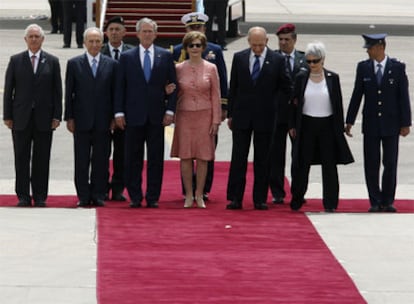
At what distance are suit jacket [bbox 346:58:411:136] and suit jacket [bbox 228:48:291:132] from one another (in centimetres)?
74

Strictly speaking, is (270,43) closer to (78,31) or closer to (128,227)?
(78,31)

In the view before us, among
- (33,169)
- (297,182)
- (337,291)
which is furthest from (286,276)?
(33,169)

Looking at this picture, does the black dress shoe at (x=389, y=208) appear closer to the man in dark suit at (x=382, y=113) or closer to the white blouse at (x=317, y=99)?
→ the man in dark suit at (x=382, y=113)

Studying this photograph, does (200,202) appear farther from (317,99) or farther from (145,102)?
(317,99)

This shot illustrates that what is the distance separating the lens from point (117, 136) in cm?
1436

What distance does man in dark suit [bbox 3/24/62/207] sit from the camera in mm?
13906

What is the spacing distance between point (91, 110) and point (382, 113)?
2784 mm

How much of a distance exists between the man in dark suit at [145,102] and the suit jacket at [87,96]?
165mm

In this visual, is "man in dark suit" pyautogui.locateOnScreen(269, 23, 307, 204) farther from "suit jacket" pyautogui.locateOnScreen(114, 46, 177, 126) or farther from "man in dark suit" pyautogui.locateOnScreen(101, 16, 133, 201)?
"man in dark suit" pyautogui.locateOnScreen(101, 16, 133, 201)

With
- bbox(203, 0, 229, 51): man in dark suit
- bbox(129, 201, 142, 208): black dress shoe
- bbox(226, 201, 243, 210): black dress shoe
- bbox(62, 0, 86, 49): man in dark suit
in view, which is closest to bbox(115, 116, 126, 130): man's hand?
bbox(129, 201, 142, 208): black dress shoe

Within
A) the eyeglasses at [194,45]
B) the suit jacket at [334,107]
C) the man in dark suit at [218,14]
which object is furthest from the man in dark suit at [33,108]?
the man in dark suit at [218,14]

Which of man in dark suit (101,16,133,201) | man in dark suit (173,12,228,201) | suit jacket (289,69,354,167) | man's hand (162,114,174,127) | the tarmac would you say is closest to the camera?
the tarmac

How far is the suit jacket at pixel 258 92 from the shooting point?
1385 centimetres

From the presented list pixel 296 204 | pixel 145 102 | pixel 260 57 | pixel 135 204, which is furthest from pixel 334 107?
pixel 135 204
